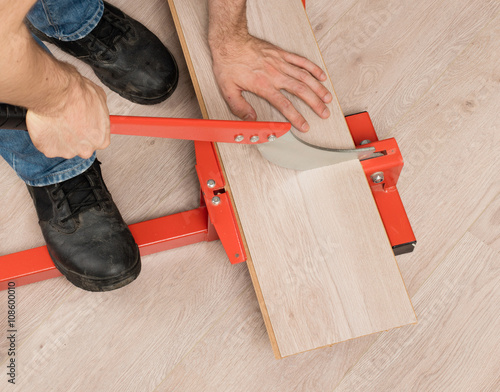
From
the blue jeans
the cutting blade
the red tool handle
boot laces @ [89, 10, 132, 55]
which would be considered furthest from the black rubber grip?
boot laces @ [89, 10, 132, 55]

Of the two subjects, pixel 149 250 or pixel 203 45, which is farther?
pixel 149 250

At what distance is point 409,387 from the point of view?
3.93ft

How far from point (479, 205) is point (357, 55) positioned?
0.55 meters

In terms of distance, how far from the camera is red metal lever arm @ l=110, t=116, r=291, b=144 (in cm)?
79

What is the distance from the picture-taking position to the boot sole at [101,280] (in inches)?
45.1

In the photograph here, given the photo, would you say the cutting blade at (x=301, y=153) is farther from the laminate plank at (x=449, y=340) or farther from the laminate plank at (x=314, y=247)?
the laminate plank at (x=449, y=340)

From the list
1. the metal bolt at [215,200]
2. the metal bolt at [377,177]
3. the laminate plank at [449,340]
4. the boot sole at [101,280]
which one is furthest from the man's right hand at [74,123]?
the laminate plank at [449,340]

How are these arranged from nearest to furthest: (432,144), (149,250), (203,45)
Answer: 1. (203,45)
2. (149,250)
3. (432,144)

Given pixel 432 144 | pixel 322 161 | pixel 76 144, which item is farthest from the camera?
pixel 432 144

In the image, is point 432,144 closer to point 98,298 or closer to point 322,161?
point 322,161

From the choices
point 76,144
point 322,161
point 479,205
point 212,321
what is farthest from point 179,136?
point 479,205

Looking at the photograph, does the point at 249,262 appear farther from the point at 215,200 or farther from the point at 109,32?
the point at 109,32

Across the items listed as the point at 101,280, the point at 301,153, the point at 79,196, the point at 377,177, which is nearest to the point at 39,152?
the point at 79,196

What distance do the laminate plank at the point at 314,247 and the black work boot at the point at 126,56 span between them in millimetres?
286
